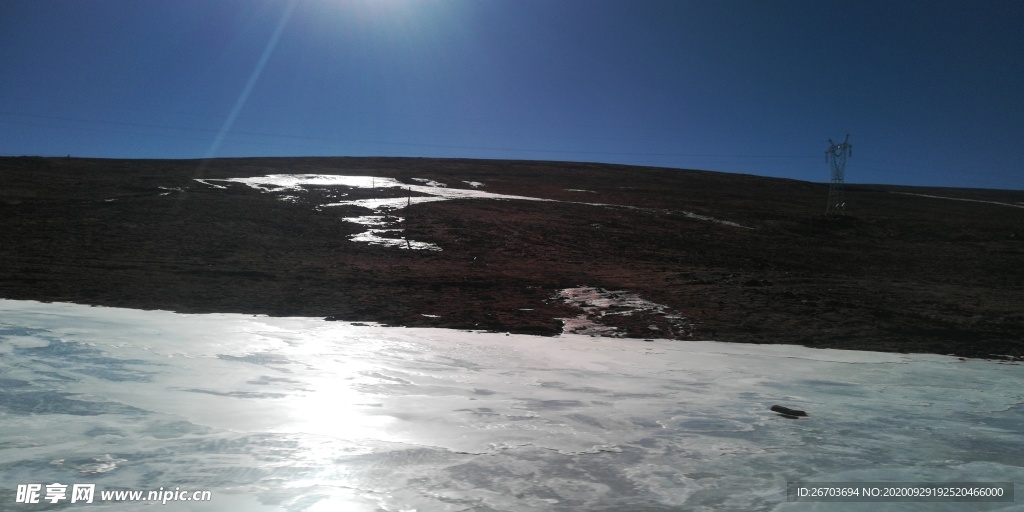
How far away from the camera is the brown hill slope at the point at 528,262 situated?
12406 mm

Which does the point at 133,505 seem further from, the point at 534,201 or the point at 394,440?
the point at 534,201

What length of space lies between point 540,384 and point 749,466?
2.89m

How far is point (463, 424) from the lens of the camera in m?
5.35

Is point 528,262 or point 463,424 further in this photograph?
point 528,262

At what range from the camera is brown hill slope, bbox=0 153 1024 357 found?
1241cm

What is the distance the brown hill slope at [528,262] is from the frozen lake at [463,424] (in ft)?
10.9

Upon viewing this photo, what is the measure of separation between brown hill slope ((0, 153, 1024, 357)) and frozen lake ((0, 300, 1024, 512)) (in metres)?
3.32

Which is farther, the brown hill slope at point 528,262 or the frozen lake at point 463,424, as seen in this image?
the brown hill slope at point 528,262

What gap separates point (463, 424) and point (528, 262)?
14148 millimetres

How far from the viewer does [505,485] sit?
400 centimetres

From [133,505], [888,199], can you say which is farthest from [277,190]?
[888,199]

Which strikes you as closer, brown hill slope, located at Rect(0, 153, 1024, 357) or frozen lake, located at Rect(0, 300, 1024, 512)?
frozen lake, located at Rect(0, 300, 1024, 512)

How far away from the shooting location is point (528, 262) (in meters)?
19.4

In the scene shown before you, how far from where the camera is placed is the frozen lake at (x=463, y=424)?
12.8 ft
